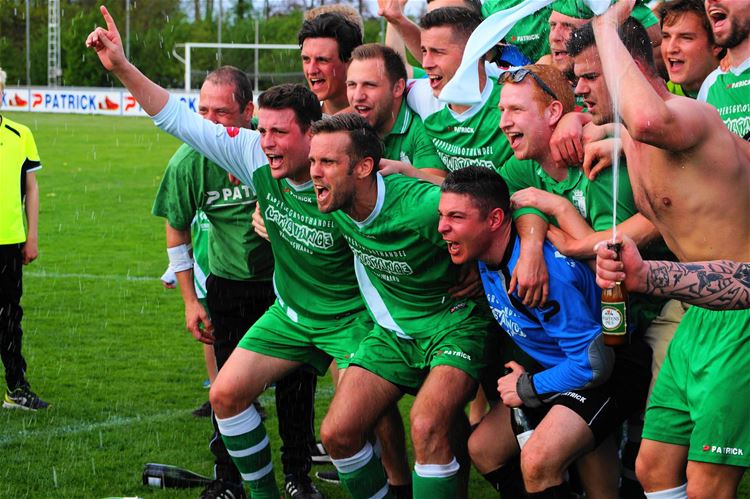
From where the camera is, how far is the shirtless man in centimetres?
398

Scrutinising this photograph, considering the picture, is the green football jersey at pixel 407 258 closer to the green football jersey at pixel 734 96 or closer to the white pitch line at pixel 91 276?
the green football jersey at pixel 734 96

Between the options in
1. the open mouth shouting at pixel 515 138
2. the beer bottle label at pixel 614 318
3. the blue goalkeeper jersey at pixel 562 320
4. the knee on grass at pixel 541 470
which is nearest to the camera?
the beer bottle label at pixel 614 318

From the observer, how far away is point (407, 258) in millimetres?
5320

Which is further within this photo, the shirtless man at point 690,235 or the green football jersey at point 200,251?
the green football jersey at point 200,251

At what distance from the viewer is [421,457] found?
5039mm

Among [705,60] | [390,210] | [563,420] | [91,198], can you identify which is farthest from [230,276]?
[91,198]

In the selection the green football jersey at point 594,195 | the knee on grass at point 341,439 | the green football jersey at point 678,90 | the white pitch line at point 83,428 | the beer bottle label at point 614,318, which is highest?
the green football jersey at point 678,90

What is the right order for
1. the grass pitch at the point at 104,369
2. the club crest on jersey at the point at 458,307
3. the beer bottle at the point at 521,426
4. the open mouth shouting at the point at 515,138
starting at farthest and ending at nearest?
the grass pitch at the point at 104,369 < the club crest on jersey at the point at 458,307 < the open mouth shouting at the point at 515,138 < the beer bottle at the point at 521,426

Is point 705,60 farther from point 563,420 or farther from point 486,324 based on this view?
point 563,420

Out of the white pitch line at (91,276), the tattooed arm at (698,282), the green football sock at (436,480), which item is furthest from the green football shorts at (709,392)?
the white pitch line at (91,276)

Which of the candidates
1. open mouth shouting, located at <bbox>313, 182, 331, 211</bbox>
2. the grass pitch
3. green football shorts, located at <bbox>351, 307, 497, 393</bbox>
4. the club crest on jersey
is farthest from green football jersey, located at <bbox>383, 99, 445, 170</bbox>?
the grass pitch

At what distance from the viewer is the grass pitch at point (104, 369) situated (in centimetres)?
634

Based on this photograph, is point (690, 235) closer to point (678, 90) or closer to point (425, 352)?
point (425, 352)

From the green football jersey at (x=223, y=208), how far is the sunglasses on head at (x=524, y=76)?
69.8 inches
